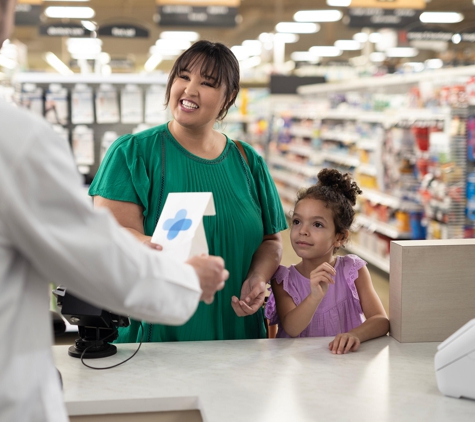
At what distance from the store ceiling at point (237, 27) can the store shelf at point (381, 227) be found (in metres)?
9.15

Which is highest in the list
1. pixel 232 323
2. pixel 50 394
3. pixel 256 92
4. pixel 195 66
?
pixel 256 92

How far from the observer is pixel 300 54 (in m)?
26.0

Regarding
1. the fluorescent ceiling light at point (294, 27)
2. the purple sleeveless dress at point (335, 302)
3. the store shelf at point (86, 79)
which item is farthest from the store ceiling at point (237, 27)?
the purple sleeveless dress at point (335, 302)

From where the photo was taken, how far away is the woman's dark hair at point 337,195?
2424 mm

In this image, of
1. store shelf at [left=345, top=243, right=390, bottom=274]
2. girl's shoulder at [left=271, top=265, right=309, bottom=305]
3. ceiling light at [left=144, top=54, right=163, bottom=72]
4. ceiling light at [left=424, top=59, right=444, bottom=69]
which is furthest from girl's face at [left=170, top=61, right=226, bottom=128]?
ceiling light at [left=144, top=54, right=163, bottom=72]

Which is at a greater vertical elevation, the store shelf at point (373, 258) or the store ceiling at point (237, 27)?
the store ceiling at point (237, 27)

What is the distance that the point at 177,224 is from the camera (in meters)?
1.56

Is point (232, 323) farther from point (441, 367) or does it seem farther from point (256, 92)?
point (256, 92)

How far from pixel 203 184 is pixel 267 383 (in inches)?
30.0

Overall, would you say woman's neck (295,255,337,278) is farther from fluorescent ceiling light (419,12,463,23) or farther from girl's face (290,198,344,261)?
fluorescent ceiling light (419,12,463,23)

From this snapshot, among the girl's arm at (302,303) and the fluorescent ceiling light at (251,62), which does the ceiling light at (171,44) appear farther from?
the girl's arm at (302,303)

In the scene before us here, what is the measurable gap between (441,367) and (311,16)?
11.3m

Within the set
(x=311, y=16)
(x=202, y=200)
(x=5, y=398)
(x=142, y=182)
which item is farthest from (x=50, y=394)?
(x=311, y=16)

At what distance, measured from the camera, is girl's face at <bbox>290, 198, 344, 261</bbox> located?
94.2 inches
